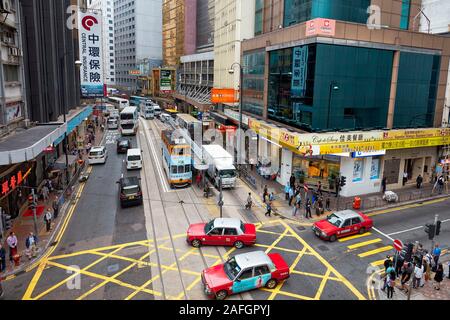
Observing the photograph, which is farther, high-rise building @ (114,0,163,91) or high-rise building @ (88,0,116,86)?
high-rise building @ (88,0,116,86)

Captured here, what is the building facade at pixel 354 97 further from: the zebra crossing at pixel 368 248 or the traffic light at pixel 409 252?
the traffic light at pixel 409 252

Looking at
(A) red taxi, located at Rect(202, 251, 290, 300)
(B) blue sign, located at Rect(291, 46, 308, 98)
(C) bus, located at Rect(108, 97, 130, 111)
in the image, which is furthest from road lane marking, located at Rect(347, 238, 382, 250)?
(C) bus, located at Rect(108, 97, 130, 111)

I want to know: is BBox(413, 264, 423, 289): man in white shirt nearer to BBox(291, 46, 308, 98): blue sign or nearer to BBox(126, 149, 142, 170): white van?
BBox(291, 46, 308, 98): blue sign

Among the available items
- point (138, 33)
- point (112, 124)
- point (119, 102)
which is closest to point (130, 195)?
point (112, 124)

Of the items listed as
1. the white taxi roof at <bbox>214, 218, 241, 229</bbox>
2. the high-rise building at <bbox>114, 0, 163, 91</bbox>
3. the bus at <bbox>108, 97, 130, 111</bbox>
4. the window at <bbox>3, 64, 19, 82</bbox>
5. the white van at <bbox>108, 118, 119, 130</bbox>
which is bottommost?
the white taxi roof at <bbox>214, 218, 241, 229</bbox>

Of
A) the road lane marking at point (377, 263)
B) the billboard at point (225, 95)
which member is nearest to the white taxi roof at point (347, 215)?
the road lane marking at point (377, 263)

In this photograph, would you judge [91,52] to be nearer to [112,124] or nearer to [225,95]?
[225,95]
